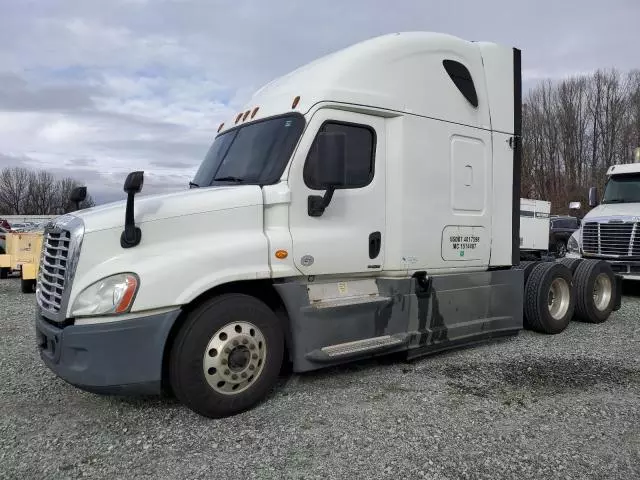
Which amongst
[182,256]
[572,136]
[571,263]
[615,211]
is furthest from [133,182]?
[572,136]

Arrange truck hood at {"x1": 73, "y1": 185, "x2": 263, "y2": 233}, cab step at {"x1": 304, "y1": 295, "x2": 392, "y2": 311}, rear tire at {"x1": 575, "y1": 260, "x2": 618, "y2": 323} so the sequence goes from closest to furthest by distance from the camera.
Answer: truck hood at {"x1": 73, "y1": 185, "x2": 263, "y2": 233} < cab step at {"x1": 304, "y1": 295, "x2": 392, "y2": 311} < rear tire at {"x1": 575, "y1": 260, "x2": 618, "y2": 323}

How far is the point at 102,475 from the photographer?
11.7 feet

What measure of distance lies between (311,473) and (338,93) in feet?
10.7

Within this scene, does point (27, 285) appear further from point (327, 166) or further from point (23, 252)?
point (327, 166)

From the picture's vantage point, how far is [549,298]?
7.55 meters

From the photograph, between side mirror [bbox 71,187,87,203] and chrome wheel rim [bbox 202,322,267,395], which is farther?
side mirror [bbox 71,187,87,203]

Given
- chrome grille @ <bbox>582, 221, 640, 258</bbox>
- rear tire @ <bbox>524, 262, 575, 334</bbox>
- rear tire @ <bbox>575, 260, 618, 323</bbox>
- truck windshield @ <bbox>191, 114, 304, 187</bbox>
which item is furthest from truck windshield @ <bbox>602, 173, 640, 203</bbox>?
truck windshield @ <bbox>191, 114, 304, 187</bbox>

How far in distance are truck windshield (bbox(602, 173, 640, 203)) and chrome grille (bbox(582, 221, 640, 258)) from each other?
3.53 feet

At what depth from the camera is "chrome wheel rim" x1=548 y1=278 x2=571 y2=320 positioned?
7680 mm

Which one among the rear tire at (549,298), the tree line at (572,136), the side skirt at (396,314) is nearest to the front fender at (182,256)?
the side skirt at (396,314)

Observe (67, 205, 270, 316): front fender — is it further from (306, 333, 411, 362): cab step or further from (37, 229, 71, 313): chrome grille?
(306, 333, 411, 362): cab step

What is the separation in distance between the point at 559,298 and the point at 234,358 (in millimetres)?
5220

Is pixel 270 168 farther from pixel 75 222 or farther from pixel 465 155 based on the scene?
pixel 465 155

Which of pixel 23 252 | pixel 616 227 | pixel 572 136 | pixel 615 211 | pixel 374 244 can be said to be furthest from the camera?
pixel 572 136
